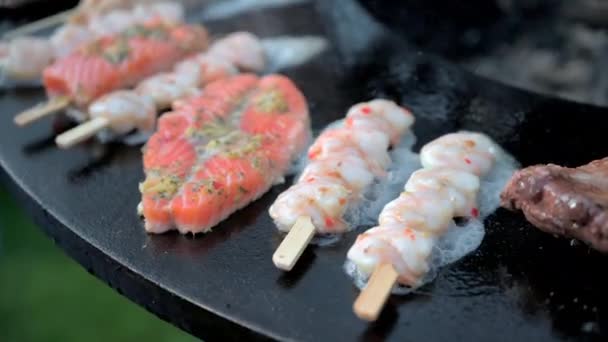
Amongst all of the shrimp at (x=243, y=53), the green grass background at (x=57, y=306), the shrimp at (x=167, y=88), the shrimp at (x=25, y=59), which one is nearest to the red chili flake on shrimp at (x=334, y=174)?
the shrimp at (x=167, y=88)

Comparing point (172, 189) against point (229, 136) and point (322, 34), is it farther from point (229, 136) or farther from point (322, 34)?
point (322, 34)

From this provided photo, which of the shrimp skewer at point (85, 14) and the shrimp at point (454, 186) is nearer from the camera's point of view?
the shrimp at point (454, 186)

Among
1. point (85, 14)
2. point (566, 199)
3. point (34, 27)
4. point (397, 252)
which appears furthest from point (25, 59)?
point (566, 199)

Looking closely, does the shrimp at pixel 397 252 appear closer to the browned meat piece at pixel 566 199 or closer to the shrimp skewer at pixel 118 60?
the browned meat piece at pixel 566 199

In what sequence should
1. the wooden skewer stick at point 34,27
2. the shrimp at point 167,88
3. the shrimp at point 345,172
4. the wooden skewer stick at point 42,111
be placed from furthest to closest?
the wooden skewer stick at point 34,27, the shrimp at point 167,88, the wooden skewer stick at point 42,111, the shrimp at point 345,172

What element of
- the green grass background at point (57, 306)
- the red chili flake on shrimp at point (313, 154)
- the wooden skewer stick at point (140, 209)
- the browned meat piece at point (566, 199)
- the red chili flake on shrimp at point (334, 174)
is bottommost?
the green grass background at point (57, 306)

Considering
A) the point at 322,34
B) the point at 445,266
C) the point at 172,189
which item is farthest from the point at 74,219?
the point at 322,34
